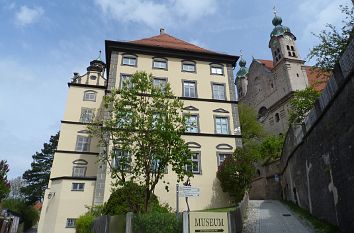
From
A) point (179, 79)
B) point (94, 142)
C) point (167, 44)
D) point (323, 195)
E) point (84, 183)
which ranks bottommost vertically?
point (323, 195)

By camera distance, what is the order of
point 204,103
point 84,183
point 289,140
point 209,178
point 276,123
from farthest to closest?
point 276,123
point 204,103
point 209,178
point 84,183
point 289,140

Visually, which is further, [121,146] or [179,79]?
[179,79]

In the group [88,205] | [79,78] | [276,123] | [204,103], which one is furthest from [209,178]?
[276,123]

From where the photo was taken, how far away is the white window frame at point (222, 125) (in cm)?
2703

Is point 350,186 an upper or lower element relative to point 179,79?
lower

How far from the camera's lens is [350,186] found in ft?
31.5

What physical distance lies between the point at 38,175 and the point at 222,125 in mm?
32708

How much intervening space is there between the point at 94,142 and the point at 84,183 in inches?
234

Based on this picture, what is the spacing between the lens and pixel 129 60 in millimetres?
28297

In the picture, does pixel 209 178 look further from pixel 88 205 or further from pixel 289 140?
pixel 88 205

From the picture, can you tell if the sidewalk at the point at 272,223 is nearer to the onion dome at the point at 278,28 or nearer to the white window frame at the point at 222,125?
the white window frame at the point at 222,125

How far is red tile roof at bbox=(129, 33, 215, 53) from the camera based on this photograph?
97.2 ft

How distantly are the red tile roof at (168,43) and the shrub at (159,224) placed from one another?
21.0 m

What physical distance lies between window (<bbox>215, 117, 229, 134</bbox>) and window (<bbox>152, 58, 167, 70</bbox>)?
7.08 m
